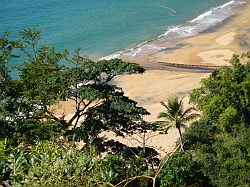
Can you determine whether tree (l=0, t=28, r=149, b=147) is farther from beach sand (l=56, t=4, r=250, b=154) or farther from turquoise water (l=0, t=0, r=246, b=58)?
turquoise water (l=0, t=0, r=246, b=58)

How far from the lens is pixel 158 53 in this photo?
162 ft

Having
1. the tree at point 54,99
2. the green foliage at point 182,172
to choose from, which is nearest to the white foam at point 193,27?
the tree at point 54,99

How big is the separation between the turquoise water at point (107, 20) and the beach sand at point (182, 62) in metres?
4.49

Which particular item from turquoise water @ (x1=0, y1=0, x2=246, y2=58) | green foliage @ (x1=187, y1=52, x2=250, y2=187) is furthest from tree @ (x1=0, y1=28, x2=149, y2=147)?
turquoise water @ (x1=0, y1=0, x2=246, y2=58)

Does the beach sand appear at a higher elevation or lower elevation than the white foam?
lower

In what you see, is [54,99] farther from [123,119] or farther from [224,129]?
[224,129]

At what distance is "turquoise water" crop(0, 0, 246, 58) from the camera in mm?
55781

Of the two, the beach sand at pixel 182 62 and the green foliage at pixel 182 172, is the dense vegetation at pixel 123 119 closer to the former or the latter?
the green foliage at pixel 182 172

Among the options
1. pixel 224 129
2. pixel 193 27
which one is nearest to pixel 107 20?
pixel 193 27

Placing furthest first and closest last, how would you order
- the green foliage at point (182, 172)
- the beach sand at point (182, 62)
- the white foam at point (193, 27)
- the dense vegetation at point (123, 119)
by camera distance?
the white foam at point (193, 27) → the beach sand at point (182, 62) → the dense vegetation at point (123, 119) → the green foliage at point (182, 172)

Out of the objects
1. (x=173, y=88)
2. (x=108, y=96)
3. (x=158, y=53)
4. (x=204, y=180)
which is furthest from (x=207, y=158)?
(x=158, y=53)

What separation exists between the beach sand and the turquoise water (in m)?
4.49

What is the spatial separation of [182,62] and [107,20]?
2091 centimetres

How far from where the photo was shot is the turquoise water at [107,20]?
183 feet
